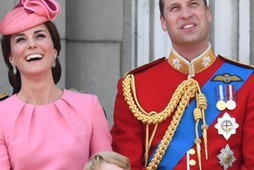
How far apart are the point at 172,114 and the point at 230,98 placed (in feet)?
0.64

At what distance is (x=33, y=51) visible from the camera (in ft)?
9.95

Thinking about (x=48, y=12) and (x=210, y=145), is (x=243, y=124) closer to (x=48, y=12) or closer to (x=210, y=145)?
(x=210, y=145)

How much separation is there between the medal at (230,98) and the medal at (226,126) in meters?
0.03

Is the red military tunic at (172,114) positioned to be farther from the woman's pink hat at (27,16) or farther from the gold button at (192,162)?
the woman's pink hat at (27,16)

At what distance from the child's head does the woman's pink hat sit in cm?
54

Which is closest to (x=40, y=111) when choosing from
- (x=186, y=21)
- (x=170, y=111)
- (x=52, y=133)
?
(x=52, y=133)

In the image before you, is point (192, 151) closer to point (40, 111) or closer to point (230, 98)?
point (230, 98)

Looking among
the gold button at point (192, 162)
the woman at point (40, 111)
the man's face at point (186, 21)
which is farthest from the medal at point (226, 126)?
the woman at point (40, 111)

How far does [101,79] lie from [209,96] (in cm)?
112

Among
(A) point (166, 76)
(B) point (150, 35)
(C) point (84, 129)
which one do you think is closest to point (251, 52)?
(B) point (150, 35)

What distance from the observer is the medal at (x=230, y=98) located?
9.81 ft

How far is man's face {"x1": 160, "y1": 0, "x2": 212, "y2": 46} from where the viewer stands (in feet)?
9.80

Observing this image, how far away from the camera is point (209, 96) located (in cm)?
303

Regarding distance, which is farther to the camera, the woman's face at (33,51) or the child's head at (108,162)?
the woman's face at (33,51)
